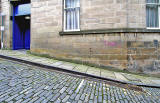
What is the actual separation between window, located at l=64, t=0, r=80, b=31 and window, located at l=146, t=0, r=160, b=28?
4362mm

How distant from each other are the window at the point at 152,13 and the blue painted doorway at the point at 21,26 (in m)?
8.92

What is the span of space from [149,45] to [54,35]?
5.97m

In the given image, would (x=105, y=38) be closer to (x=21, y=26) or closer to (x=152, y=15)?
(x=152, y=15)

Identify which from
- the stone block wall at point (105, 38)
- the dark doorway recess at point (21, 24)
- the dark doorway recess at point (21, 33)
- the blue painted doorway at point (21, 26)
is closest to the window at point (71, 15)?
the stone block wall at point (105, 38)

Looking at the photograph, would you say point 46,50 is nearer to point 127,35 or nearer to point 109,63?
point 109,63

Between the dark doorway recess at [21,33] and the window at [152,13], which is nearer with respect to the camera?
the window at [152,13]

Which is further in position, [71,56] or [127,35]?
[71,56]

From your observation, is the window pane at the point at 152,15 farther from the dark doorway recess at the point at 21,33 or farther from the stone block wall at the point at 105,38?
the dark doorway recess at the point at 21,33

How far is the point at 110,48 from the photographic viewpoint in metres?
5.29

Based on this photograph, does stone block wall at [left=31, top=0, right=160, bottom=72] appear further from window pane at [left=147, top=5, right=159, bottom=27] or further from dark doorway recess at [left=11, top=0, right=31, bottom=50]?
dark doorway recess at [left=11, top=0, right=31, bottom=50]

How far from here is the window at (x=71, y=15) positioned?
5.99 metres

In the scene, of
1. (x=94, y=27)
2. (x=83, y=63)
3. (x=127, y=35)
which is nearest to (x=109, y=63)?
(x=83, y=63)

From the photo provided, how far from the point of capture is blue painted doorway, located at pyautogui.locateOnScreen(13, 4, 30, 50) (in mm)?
7645

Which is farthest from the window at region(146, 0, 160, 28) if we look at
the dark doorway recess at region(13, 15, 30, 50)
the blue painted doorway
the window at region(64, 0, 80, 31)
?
the dark doorway recess at region(13, 15, 30, 50)
